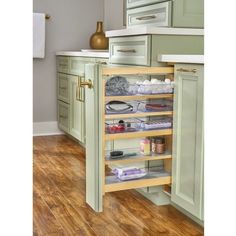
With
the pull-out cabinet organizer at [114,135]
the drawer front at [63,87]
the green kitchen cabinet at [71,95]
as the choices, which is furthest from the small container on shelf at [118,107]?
the drawer front at [63,87]

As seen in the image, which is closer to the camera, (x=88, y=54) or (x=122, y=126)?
(x=122, y=126)

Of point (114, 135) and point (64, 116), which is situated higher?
point (114, 135)

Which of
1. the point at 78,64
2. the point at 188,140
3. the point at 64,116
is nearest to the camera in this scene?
the point at 188,140

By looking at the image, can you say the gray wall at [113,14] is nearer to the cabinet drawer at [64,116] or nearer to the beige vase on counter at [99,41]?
the beige vase on counter at [99,41]

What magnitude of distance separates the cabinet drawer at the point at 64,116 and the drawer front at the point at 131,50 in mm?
1372

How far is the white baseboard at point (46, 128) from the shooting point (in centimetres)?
484

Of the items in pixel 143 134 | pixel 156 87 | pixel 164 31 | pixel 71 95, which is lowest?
pixel 143 134

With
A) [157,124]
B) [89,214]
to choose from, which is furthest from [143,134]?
[89,214]

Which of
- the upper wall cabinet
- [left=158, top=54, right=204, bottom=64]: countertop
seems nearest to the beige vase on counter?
the upper wall cabinet

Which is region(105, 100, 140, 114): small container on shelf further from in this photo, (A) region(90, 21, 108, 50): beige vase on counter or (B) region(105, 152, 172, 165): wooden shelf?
(A) region(90, 21, 108, 50): beige vase on counter

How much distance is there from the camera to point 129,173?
244 cm

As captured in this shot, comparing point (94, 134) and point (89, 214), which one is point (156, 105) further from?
point (89, 214)

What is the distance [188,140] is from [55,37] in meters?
3.10
